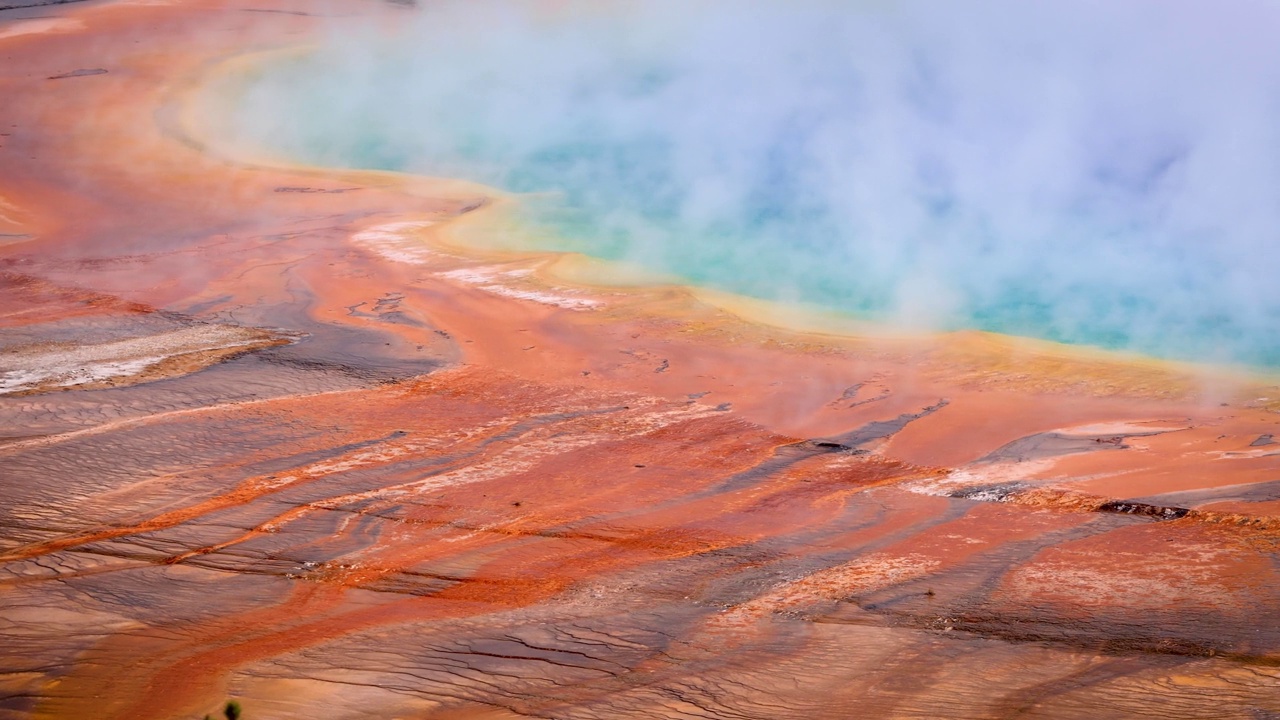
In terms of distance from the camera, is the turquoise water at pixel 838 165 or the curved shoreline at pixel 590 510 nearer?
the curved shoreline at pixel 590 510

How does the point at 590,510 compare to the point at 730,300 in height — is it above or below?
below

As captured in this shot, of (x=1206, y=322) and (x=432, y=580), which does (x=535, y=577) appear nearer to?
(x=432, y=580)

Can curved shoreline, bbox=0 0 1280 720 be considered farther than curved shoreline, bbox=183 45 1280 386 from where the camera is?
No

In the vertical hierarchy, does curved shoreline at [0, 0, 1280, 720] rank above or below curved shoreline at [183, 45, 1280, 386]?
below

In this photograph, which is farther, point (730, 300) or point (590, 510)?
point (730, 300)

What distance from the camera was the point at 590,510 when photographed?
3.26 metres

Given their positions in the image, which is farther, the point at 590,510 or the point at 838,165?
the point at 838,165

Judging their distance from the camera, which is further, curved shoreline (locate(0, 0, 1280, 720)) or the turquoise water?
the turquoise water

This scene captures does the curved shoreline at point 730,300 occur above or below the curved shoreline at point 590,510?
above

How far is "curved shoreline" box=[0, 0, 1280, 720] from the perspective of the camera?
2.30 m

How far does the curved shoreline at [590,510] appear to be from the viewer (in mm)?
2297

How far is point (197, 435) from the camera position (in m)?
3.65

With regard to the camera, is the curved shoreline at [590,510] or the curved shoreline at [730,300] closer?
the curved shoreline at [590,510]

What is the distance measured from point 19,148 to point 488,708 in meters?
6.75
